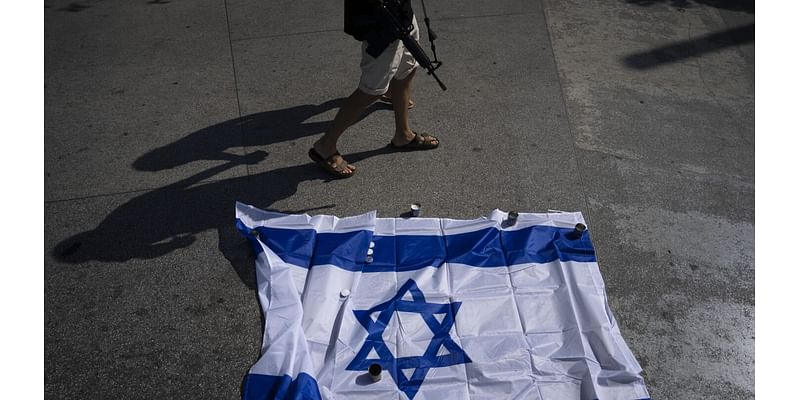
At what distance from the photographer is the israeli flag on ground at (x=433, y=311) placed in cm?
247

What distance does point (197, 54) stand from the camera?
4781mm

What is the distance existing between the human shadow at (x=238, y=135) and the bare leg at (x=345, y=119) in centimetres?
50

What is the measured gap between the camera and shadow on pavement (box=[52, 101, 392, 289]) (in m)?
3.12

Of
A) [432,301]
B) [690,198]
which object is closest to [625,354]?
[432,301]

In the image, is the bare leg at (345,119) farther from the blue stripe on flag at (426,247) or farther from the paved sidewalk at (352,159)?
the blue stripe on flag at (426,247)

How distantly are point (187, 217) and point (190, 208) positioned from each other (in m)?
0.08

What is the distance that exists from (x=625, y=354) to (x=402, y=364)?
108 cm

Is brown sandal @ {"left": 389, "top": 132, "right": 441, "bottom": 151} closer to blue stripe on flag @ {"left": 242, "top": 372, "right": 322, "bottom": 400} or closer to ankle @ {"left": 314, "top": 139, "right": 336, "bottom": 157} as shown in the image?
ankle @ {"left": 314, "top": 139, "right": 336, "bottom": 157}

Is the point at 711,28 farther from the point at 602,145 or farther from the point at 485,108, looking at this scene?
the point at 485,108

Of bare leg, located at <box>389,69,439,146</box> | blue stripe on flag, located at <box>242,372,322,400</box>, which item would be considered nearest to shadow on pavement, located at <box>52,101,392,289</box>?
bare leg, located at <box>389,69,439,146</box>

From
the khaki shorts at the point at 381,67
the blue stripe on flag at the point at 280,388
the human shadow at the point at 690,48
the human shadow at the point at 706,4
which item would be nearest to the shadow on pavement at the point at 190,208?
the blue stripe on flag at the point at 280,388

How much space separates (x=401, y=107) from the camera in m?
3.55

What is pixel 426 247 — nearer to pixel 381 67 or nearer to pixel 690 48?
pixel 381 67

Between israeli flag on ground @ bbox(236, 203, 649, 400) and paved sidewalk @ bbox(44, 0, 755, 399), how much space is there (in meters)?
0.16
